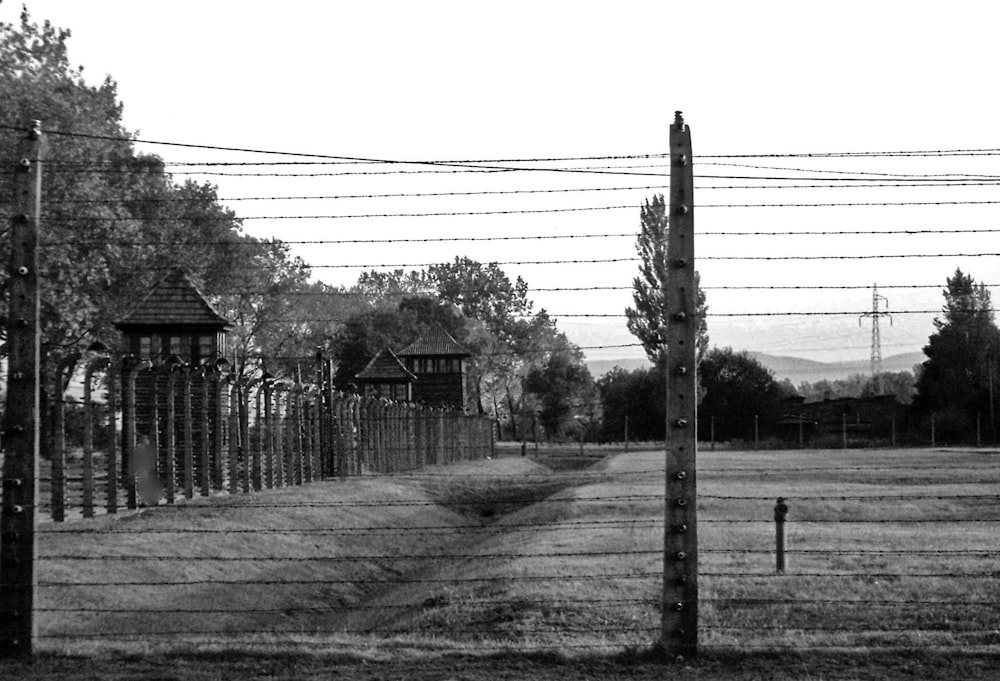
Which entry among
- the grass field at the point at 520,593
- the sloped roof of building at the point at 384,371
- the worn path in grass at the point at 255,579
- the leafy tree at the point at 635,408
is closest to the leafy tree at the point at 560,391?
the leafy tree at the point at 635,408

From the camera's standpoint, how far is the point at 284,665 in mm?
10133

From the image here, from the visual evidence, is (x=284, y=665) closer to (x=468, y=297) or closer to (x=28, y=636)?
(x=28, y=636)

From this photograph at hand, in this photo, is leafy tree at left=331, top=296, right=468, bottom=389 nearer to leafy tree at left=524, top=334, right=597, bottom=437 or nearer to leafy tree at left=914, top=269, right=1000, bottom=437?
leafy tree at left=524, top=334, right=597, bottom=437

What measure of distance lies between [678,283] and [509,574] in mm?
8149

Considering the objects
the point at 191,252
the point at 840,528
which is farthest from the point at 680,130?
the point at 191,252

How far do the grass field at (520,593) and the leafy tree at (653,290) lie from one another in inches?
99.9

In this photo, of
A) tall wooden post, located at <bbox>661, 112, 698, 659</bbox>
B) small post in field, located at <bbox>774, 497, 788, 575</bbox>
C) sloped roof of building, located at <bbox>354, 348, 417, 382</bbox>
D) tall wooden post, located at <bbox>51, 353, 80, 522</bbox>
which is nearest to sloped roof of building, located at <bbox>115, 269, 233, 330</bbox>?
tall wooden post, located at <bbox>51, 353, 80, 522</bbox>

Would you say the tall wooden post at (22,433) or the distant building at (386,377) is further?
the distant building at (386,377)

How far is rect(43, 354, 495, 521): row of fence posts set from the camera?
21250mm

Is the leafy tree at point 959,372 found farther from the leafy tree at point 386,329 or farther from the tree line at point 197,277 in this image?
the leafy tree at point 386,329

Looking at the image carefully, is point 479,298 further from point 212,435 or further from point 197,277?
point 212,435

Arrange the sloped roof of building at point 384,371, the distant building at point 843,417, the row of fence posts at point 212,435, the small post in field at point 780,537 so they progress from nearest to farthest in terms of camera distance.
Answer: the small post in field at point 780,537 → the row of fence posts at point 212,435 → the sloped roof of building at point 384,371 → the distant building at point 843,417

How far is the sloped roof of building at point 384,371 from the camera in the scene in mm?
74375

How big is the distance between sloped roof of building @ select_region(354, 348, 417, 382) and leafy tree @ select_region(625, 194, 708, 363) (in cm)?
1308
